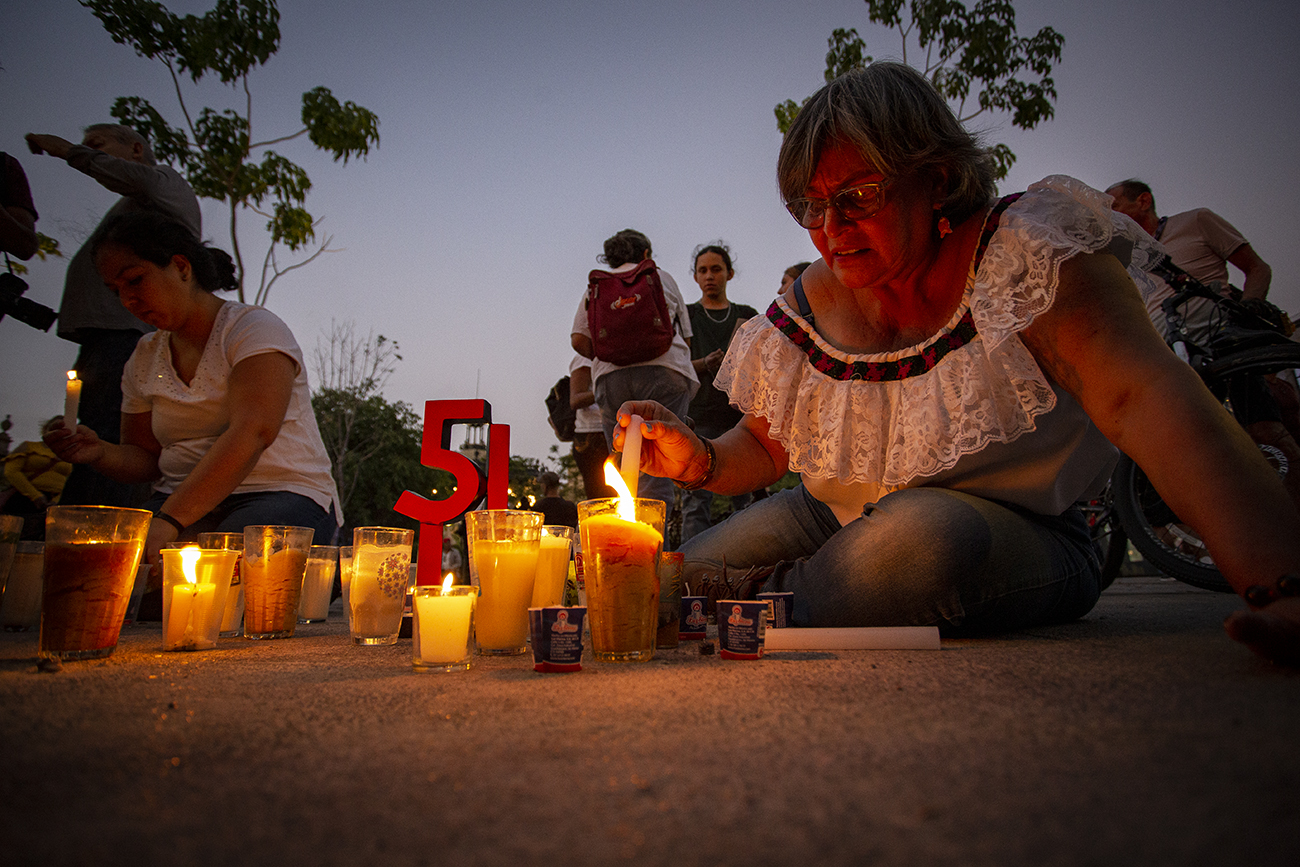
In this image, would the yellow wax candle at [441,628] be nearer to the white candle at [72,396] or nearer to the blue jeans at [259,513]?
the blue jeans at [259,513]

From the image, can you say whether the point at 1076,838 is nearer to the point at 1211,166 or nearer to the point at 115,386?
the point at 115,386

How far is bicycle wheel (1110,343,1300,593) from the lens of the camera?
3232 millimetres

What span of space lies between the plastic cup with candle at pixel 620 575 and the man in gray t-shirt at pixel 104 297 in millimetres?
3408

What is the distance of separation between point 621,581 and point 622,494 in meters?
0.20

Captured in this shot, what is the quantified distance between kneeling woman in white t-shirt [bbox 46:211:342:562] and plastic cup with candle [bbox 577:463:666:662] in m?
1.81

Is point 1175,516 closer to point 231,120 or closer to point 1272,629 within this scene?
point 1272,629

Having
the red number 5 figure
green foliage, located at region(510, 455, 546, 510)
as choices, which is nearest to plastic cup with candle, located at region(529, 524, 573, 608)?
the red number 5 figure

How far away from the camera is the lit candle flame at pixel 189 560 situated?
1.84 m

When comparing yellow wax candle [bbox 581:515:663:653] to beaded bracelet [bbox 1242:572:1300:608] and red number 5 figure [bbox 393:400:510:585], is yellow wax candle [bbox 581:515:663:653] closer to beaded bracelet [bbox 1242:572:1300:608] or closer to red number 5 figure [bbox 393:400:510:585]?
red number 5 figure [bbox 393:400:510:585]

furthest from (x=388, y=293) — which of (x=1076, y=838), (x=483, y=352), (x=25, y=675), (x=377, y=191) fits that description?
(x=1076, y=838)

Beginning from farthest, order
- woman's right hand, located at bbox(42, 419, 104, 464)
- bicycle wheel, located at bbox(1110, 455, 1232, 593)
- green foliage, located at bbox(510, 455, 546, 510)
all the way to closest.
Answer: green foliage, located at bbox(510, 455, 546, 510)
bicycle wheel, located at bbox(1110, 455, 1232, 593)
woman's right hand, located at bbox(42, 419, 104, 464)

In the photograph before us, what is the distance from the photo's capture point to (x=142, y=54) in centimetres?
638

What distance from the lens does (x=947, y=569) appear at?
174 cm

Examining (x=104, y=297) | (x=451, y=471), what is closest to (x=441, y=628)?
(x=451, y=471)
